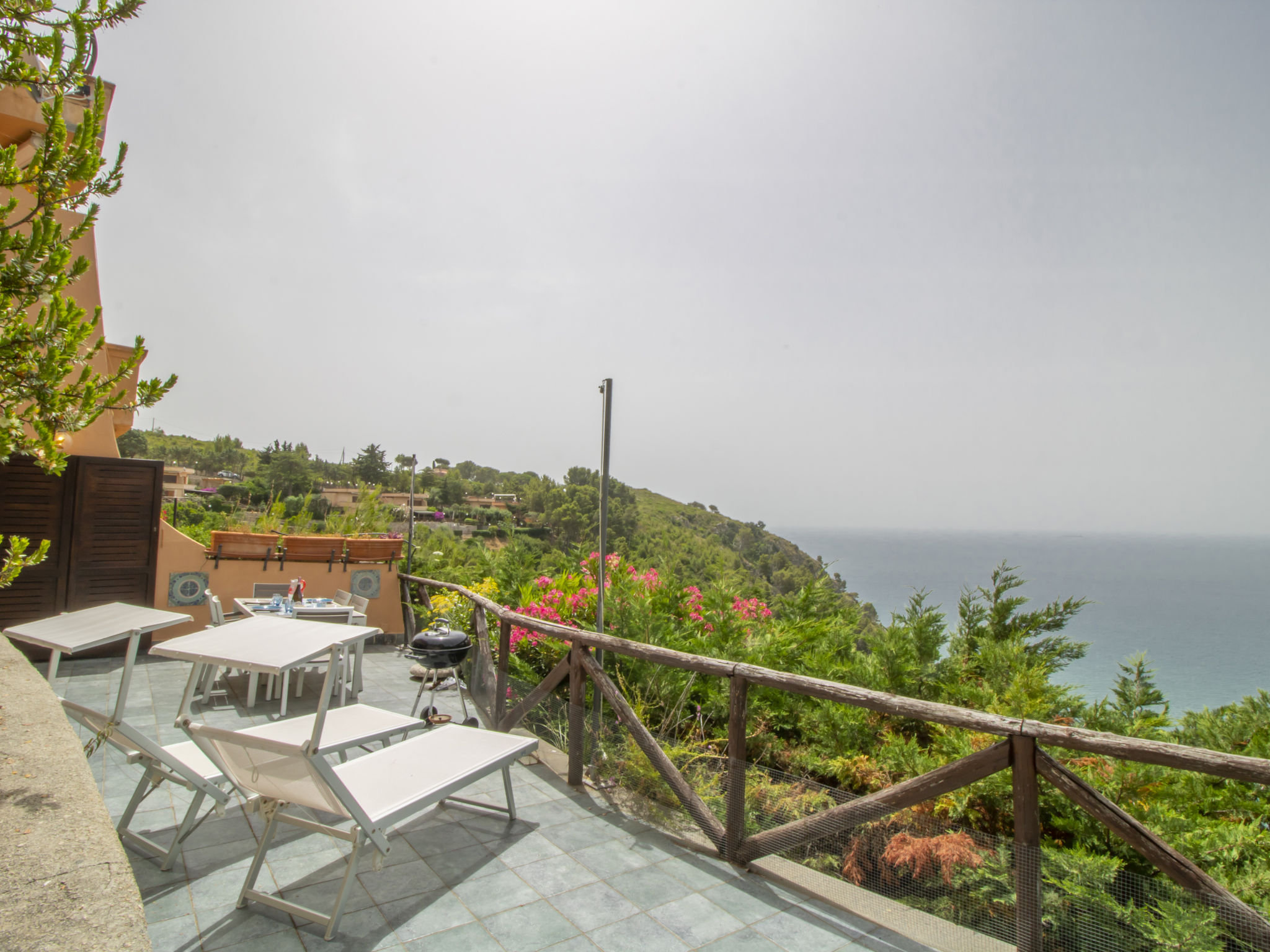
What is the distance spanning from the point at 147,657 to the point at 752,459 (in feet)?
66.8

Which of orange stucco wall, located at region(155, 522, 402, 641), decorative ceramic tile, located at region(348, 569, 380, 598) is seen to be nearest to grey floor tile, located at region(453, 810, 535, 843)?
orange stucco wall, located at region(155, 522, 402, 641)

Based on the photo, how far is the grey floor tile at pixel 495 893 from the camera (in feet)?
7.93

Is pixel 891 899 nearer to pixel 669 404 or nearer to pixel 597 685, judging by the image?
pixel 597 685

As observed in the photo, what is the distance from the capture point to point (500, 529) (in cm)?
5244

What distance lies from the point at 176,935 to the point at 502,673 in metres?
2.43

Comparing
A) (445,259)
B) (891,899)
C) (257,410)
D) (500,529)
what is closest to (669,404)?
(445,259)

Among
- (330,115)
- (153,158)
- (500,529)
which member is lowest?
(500,529)

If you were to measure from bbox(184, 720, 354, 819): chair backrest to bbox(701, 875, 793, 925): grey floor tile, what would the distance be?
4.85 feet

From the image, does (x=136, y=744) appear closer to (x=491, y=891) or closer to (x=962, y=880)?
(x=491, y=891)

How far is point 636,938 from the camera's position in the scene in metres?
2.26

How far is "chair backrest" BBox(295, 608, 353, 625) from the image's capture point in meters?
5.90

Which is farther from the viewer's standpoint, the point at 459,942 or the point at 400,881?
the point at 400,881

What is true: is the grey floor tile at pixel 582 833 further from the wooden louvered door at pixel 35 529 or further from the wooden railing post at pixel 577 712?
the wooden louvered door at pixel 35 529

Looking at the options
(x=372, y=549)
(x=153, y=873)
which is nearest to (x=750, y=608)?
(x=153, y=873)
